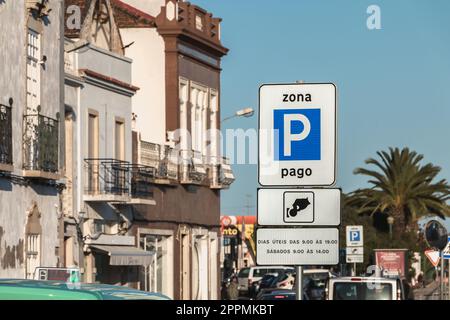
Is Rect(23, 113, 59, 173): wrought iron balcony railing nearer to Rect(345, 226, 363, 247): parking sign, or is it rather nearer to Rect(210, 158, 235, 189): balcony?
Rect(345, 226, 363, 247): parking sign

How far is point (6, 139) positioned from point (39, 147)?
2093 millimetres

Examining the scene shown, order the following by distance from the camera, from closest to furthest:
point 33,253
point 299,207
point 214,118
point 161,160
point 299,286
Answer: point 299,286 < point 299,207 < point 33,253 < point 161,160 < point 214,118

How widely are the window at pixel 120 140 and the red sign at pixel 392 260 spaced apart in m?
13.3

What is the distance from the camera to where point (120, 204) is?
4197 centimetres

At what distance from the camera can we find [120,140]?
1690 inches

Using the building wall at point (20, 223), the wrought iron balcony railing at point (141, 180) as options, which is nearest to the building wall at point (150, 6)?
the wrought iron balcony railing at point (141, 180)

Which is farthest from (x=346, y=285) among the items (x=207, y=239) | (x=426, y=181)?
(x=426, y=181)

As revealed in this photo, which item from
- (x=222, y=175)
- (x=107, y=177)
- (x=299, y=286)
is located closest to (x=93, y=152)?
(x=107, y=177)

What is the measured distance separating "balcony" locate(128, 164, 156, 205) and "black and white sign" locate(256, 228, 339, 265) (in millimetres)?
29343

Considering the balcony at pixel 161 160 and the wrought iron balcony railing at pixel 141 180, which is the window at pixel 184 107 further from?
the wrought iron balcony railing at pixel 141 180

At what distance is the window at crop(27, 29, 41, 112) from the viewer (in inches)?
1344

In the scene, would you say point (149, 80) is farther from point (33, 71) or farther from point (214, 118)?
point (33, 71)
